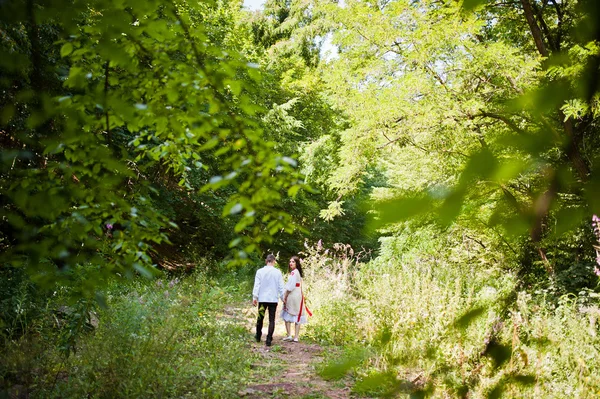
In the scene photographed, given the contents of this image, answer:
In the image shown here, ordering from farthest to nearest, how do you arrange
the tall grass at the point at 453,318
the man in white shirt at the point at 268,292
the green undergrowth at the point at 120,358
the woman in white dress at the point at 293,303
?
1. the woman in white dress at the point at 293,303
2. the man in white shirt at the point at 268,292
3. the tall grass at the point at 453,318
4. the green undergrowth at the point at 120,358

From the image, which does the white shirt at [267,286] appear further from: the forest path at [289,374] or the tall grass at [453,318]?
the tall grass at [453,318]

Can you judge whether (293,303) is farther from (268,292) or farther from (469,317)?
(469,317)

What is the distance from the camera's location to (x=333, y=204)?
9672 mm

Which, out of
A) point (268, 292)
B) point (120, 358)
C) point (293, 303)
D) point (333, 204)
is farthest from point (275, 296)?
point (120, 358)

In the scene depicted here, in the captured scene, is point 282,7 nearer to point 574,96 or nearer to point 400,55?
point 400,55

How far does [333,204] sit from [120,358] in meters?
6.20

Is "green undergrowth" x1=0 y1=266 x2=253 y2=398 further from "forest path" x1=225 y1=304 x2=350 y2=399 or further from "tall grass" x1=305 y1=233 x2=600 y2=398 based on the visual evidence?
"tall grass" x1=305 y1=233 x2=600 y2=398

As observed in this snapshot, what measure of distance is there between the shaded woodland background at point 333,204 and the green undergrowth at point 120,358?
0.08ft

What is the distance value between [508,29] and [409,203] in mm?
8562

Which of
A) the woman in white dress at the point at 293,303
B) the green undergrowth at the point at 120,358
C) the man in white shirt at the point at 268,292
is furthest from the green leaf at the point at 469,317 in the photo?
the woman in white dress at the point at 293,303

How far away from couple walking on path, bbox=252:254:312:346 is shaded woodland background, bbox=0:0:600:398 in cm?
55

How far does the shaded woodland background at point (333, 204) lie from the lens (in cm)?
83

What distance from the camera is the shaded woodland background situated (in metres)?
0.83

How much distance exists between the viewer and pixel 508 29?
807cm
